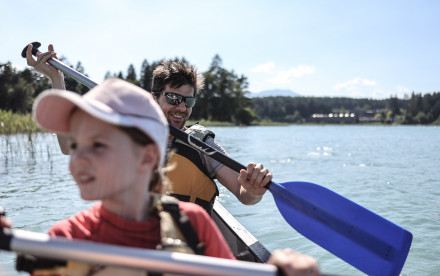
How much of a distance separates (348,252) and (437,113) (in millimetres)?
119972

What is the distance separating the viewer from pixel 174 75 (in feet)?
9.83

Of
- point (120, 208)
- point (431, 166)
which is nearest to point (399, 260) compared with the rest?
point (120, 208)

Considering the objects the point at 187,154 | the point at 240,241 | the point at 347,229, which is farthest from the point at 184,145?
the point at 347,229

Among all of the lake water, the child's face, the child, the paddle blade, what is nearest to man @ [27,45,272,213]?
the paddle blade

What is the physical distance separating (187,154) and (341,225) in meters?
1.20

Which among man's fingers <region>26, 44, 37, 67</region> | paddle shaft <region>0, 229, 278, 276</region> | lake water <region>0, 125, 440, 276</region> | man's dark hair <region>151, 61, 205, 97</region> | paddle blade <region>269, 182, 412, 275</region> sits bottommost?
lake water <region>0, 125, 440, 276</region>

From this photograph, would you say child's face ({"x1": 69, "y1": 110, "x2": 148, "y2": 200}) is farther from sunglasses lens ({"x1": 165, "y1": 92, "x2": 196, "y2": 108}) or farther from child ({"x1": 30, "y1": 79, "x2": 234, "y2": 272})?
sunglasses lens ({"x1": 165, "y1": 92, "x2": 196, "y2": 108})

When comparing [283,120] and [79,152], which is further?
[283,120]

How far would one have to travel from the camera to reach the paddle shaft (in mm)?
1019

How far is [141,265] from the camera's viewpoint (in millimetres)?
1021

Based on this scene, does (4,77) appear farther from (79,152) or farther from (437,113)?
(437,113)

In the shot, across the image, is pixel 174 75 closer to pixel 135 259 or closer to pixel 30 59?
pixel 30 59


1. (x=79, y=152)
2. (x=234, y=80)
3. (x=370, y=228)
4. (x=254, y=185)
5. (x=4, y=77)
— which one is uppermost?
(x=234, y=80)

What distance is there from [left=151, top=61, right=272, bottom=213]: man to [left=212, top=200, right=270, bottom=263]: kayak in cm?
39
